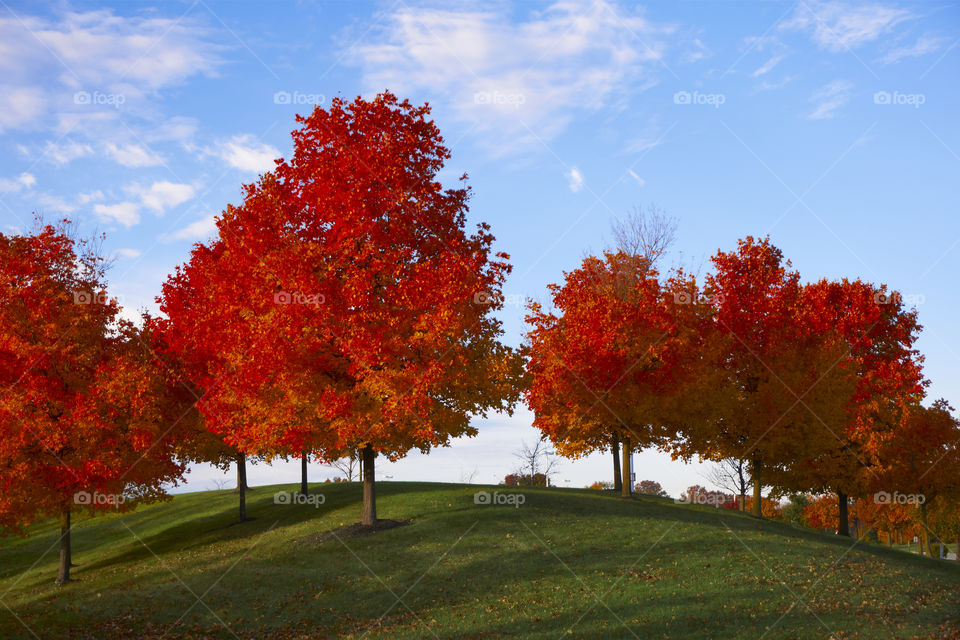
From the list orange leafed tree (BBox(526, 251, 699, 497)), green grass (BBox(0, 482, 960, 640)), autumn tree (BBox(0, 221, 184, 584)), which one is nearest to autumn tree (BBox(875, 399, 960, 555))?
green grass (BBox(0, 482, 960, 640))

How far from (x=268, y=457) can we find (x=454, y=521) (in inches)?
319

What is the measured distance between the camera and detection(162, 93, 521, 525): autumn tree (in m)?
27.1

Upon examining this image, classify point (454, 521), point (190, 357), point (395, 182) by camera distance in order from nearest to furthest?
point (395, 182)
point (454, 521)
point (190, 357)

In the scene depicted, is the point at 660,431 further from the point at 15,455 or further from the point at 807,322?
the point at 15,455

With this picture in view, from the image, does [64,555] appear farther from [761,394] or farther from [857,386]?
[857,386]

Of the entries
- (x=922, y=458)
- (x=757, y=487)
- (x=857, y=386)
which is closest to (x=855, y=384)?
(x=857, y=386)

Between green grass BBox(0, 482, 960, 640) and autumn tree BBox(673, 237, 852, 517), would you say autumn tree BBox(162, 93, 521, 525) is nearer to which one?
green grass BBox(0, 482, 960, 640)

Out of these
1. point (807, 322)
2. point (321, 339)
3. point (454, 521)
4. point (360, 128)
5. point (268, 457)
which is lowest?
point (454, 521)

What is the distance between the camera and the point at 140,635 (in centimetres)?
2150

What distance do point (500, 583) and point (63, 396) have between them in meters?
18.7

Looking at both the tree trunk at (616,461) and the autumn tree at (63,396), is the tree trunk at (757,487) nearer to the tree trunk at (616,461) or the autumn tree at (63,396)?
the tree trunk at (616,461)

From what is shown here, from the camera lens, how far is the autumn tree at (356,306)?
27.1 metres

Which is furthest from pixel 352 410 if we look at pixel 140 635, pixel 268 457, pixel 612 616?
pixel 612 616

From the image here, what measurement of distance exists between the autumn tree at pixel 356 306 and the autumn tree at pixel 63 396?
326 cm
